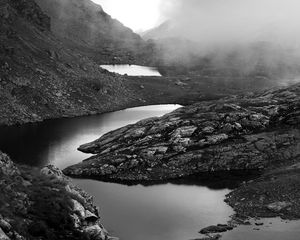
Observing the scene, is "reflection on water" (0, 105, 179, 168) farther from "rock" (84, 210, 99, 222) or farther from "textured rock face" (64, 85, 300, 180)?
"rock" (84, 210, 99, 222)

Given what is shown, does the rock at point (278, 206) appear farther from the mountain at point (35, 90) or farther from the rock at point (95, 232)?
the mountain at point (35, 90)

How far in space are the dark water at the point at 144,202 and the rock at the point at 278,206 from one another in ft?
16.5

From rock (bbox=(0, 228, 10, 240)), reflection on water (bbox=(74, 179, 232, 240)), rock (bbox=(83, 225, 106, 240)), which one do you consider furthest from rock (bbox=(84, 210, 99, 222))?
rock (bbox=(0, 228, 10, 240))

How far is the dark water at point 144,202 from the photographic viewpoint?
6725 cm

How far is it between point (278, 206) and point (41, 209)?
4090 centimetres

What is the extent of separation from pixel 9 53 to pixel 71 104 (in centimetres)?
3166

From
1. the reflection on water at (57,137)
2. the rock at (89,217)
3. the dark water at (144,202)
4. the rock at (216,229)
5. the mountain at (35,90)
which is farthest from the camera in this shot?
the mountain at (35,90)

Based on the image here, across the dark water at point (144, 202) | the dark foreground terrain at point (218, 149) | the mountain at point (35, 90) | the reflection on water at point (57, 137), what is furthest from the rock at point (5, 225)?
the mountain at point (35, 90)

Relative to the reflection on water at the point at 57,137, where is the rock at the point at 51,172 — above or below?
below

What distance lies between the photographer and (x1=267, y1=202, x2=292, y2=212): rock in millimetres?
76619

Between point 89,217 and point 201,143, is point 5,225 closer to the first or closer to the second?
point 89,217

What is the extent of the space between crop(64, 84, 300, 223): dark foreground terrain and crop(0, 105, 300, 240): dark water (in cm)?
490

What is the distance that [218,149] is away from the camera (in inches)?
4242

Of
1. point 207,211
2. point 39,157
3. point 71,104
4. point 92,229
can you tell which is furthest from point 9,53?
point 92,229
